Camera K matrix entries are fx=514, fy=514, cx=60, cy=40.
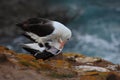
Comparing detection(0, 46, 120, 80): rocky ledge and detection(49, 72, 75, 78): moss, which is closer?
detection(0, 46, 120, 80): rocky ledge

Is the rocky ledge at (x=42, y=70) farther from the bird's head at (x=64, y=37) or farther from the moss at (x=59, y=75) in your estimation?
the bird's head at (x=64, y=37)

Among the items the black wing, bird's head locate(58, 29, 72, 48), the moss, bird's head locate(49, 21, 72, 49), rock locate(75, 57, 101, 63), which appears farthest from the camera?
rock locate(75, 57, 101, 63)

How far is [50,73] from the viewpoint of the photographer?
31.6 meters

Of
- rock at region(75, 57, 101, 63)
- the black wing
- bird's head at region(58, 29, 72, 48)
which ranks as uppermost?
rock at region(75, 57, 101, 63)

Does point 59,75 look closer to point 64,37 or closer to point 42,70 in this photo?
point 42,70

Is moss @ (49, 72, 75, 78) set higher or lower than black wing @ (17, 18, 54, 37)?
lower

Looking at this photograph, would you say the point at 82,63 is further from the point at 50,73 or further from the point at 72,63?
the point at 50,73

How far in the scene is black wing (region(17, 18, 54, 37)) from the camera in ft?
99.6

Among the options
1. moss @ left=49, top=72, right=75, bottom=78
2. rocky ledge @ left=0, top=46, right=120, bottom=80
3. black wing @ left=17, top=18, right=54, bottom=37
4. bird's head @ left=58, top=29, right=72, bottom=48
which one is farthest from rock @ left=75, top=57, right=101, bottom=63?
black wing @ left=17, top=18, right=54, bottom=37

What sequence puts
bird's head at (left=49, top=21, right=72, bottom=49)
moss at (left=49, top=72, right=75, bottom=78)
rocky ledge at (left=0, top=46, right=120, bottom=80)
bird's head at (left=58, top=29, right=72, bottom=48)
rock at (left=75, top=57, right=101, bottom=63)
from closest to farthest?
rocky ledge at (left=0, top=46, right=120, bottom=80) < bird's head at (left=49, top=21, right=72, bottom=49) < bird's head at (left=58, top=29, right=72, bottom=48) < moss at (left=49, top=72, right=75, bottom=78) < rock at (left=75, top=57, right=101, bottom=63)

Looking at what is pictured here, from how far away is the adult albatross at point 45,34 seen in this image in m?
30.4

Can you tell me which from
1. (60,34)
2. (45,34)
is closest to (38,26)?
(45,34)

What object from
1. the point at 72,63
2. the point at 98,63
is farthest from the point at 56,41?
the point at 98,63

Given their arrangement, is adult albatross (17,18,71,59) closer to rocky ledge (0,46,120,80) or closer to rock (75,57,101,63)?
rocky ledge (0,46,120,80)
